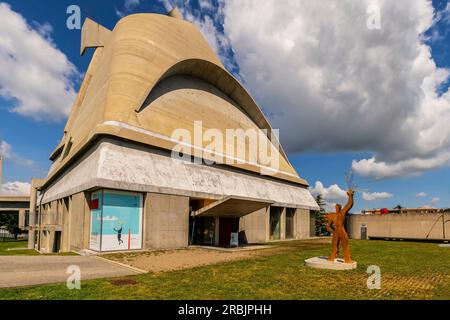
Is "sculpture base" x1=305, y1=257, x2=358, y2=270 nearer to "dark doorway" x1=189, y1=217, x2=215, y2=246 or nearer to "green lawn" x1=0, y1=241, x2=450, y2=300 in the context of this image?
"green lawn" x1=0, y1=241, x2=450, y2=300

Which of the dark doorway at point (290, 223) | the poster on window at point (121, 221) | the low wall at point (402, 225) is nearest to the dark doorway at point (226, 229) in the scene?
the poster on window at point (121, 221)

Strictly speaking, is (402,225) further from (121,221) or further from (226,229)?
(121,221)

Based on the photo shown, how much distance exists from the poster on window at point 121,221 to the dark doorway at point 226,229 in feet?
25.1

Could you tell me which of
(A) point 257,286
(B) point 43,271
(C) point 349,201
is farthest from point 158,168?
(A) point 257,286

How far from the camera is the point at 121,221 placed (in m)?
23.0

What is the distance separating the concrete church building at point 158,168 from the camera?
23.6 meters

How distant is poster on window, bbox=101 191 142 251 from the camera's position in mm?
22109

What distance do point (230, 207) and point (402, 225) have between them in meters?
29.4

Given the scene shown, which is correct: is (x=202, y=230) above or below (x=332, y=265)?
below

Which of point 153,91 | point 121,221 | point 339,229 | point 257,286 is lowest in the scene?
point 257,286

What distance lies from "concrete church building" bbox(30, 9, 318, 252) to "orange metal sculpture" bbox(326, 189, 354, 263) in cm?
896
